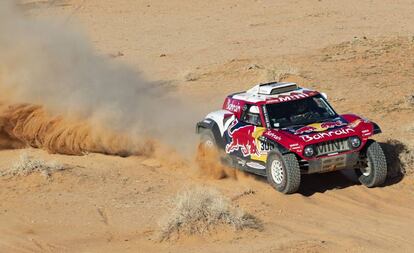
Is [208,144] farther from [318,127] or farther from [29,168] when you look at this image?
[29,168]

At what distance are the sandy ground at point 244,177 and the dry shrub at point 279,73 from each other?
182mm

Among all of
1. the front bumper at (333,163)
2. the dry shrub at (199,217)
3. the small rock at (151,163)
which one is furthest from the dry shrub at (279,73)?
the dry shrub at (199,217)

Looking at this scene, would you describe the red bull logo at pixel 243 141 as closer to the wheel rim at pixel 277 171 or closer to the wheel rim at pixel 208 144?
the wheel rim at pixel 277 171

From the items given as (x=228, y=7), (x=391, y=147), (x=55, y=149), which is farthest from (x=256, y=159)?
(x=228, y=7)

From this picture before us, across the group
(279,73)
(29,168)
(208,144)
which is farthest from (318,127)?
(279,73)

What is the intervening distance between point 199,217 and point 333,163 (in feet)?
9.22

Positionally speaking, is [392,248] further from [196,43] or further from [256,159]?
[196,43]

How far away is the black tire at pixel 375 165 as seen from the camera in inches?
508

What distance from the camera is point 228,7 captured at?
38.9 metres

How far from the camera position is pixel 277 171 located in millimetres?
12898

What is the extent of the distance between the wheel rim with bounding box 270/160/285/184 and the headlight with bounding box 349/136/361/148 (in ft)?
3.89

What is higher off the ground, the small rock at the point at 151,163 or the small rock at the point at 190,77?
the small rock at the point at 190,77

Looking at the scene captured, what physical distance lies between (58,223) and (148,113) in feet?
19.1

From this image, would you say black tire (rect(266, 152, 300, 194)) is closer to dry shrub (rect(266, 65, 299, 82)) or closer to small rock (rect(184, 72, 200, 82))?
dry shrub (rect(266, 65, 299, 82))
